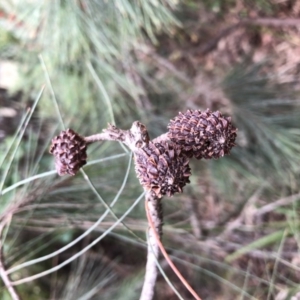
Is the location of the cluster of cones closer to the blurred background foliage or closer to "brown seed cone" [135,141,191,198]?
"brown seed cone" [135,141,191,198]

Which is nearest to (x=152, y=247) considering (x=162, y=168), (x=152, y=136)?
(x=162, y=168)

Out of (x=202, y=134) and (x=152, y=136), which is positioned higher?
(x=152, y=136)

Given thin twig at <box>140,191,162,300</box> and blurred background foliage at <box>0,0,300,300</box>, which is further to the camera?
blurred background foliage at <box>0,0,300,300</box>

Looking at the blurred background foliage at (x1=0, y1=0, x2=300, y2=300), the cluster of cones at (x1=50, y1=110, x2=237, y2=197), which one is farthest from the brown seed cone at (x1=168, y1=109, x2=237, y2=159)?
the blurred background foliage at (x1=0, y1=0, x2=300, y2=300)

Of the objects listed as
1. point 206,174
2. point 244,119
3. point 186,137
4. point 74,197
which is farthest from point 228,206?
point 186,137

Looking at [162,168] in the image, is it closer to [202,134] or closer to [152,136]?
[202,134]

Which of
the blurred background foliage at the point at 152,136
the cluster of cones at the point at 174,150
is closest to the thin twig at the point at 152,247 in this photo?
the cluster of cones at the point at 174,150
